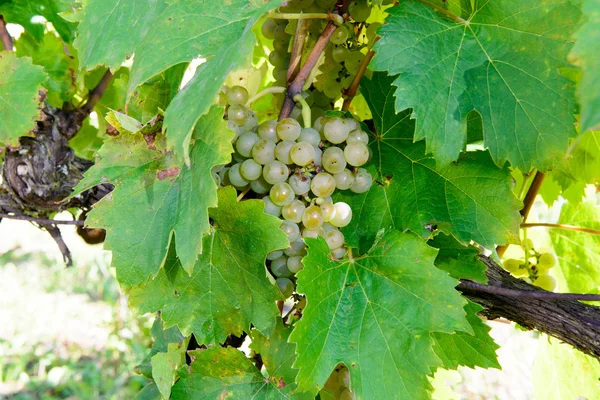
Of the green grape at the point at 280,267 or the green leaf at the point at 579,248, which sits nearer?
the green grape at the point at 280,267

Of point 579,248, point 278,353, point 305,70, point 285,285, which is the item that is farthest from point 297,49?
point 579,248

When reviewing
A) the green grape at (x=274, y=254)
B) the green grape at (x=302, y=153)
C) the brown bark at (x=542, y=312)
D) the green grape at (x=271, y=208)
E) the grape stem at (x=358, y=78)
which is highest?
the grape stem at (x=358, y=78)

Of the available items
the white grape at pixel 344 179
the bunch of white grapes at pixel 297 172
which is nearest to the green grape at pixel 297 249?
the bunch of white grapes at pixel 297 172

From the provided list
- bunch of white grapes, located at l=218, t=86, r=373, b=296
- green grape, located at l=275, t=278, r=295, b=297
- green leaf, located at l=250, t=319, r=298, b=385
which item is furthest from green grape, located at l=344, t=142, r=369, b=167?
green leaf, located at l=250, t=319, r=298, b=385

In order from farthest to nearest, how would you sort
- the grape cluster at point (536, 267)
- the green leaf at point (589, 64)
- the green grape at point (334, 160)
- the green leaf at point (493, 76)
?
the grape cluster at point (536, 267) < the green grape at point (334, 160) < the green leaf at point (493, 76) < the green leaf at point (589, 64)

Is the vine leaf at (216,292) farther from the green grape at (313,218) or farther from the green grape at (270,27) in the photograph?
the green grape at (270,27)

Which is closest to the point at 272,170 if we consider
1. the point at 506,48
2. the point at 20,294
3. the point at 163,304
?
the point at 163,304

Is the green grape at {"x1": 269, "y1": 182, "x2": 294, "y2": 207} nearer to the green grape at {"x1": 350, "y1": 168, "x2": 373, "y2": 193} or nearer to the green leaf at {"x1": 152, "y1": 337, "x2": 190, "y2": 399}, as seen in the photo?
the green grape at {"x1": 350, "y1": 168, "x2": 373, "y2": 193}

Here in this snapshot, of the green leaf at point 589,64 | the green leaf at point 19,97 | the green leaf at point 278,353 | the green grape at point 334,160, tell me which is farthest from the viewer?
the green leaf at point 19,97
